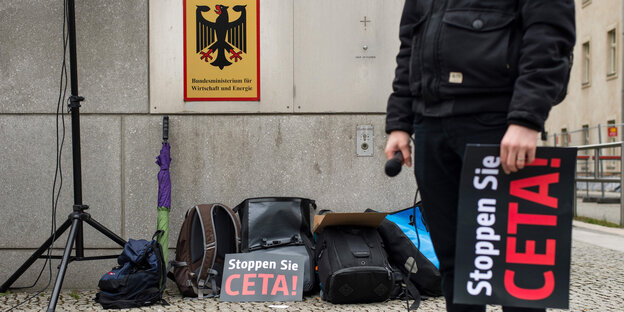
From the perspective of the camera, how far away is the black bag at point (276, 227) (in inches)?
151

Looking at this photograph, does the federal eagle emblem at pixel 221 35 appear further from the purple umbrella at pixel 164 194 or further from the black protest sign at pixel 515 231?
the black protest sign at pixel 515 231

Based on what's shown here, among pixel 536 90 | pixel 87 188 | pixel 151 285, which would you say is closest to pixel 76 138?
pixel 87 188

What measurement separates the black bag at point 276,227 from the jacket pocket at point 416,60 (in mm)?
2239

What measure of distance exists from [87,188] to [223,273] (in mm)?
1197

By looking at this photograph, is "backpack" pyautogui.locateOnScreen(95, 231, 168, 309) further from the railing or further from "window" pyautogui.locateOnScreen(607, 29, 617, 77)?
"window" pyautogui.locateOnScreen(607, 29, 617, 77)

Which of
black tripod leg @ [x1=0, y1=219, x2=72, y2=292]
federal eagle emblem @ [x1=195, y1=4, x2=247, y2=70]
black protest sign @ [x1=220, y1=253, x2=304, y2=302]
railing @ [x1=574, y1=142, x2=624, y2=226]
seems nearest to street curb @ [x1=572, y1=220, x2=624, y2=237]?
railing @ [x1=574, y1=142, x2=624, y2=226]

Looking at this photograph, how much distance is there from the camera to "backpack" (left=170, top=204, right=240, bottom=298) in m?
3.72

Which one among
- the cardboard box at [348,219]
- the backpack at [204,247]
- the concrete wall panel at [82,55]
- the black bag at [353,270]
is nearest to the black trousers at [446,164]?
the black bag at [353,270]

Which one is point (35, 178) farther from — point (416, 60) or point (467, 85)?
point (467, 85)

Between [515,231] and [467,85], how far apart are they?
0.40 m

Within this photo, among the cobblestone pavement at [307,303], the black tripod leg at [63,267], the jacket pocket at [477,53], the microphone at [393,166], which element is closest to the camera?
the jacket pocket at [477,53]

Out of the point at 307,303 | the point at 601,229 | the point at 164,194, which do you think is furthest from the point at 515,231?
the point at 601,229

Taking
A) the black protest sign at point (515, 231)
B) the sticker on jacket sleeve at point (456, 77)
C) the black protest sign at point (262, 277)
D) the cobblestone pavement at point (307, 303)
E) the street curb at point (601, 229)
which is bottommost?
the street curb at point (601, 229)

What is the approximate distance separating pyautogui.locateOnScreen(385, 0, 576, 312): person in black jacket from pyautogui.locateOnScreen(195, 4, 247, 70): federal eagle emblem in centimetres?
246
